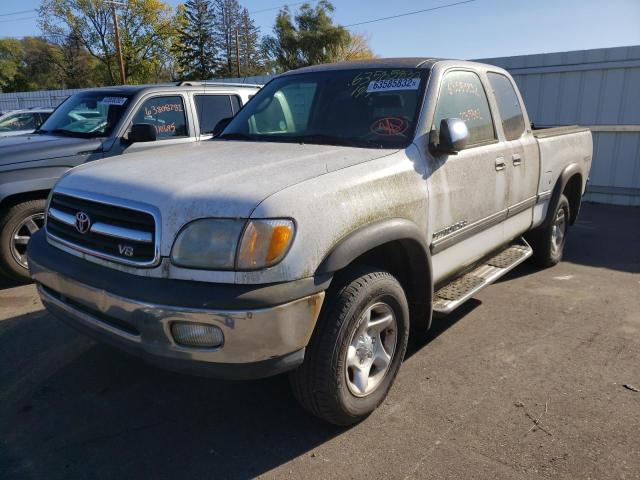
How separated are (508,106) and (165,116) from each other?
146 inches

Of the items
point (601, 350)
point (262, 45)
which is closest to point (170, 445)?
point (601, 350)

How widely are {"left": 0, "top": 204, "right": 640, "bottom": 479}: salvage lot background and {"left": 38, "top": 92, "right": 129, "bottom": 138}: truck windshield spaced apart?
2.28 meters

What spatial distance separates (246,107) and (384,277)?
2.08 meters

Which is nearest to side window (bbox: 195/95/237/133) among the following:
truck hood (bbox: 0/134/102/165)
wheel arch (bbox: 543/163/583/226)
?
truck hood (bbox: 0/134/102/165)

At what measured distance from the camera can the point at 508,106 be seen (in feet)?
14.4

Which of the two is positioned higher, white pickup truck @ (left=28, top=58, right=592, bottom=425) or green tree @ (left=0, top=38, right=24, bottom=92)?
green tree @ (left=0, top=38, right=24, bottom=92)

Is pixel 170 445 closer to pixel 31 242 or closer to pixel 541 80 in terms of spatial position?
pixel 31 242

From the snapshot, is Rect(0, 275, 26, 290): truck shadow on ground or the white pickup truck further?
Rect(0, 275, 26, 290): truck shadow on ground

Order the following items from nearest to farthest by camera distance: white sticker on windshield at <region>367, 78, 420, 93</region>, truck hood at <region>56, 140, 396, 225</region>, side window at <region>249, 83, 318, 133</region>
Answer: truck hood at <region>56, 140, 396, 225</region>, white sticker on windshield at <region>367, 78, 420, 93</region>, side window at <region>249, 83, 318, 133</region>

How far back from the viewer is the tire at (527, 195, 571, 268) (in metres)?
5.29

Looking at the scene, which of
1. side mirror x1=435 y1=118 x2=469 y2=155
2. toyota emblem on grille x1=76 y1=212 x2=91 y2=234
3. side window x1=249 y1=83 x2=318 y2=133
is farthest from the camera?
side window x1=249 y1=83 x2=318 y2=133

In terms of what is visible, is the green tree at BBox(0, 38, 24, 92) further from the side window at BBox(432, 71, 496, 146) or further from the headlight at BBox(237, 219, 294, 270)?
the headlight at BBox(237, 219, 294, 270)

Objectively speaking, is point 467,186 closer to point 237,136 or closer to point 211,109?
point 237,136

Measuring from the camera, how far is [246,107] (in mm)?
4094
